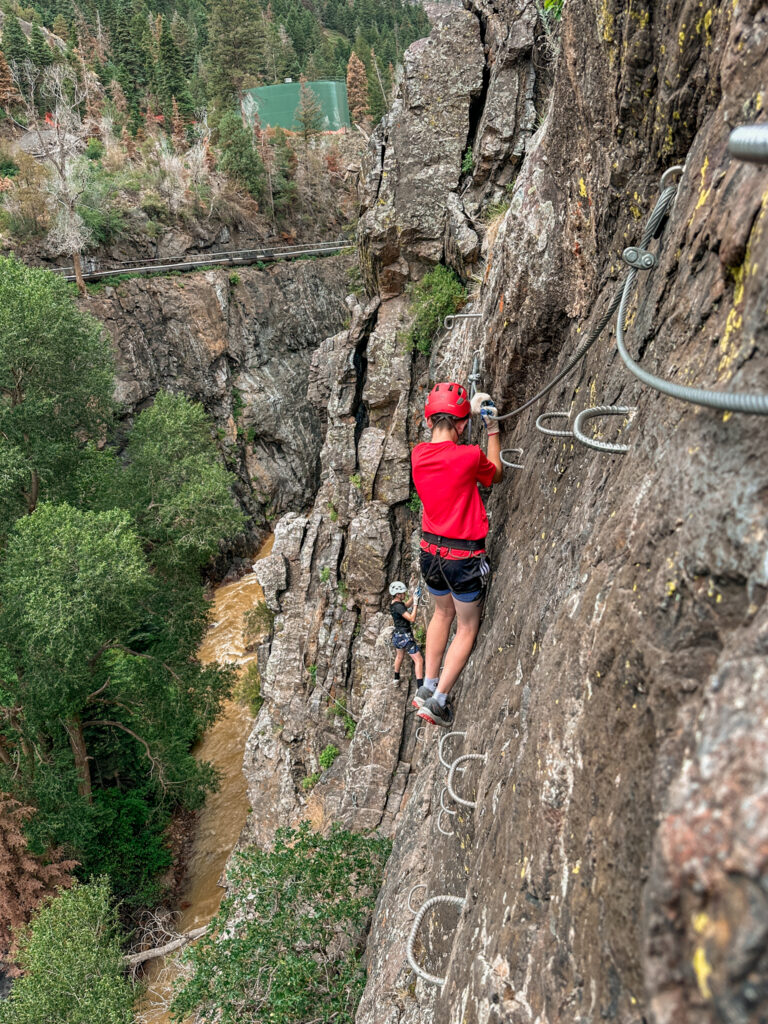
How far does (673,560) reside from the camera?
1678 millimetres

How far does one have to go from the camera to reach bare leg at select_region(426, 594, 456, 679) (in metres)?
4.73

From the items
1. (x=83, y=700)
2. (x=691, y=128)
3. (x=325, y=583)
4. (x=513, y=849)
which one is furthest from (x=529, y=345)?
(x=83, y=700)

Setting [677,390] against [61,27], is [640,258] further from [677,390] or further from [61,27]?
[61,27]

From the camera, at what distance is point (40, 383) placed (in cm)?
1329

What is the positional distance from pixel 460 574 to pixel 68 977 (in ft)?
30.7

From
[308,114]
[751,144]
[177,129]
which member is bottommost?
[751,144]

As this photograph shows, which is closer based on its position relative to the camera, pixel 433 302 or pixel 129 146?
pixel 433 302

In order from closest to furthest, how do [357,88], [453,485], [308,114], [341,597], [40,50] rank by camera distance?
[453,485], [341,597], [308,114], [40,50], [357,88]

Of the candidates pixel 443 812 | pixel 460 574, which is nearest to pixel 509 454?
pixel 460 574

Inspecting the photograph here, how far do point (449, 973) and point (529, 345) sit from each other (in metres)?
3.78

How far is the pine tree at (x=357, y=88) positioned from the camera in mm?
46219

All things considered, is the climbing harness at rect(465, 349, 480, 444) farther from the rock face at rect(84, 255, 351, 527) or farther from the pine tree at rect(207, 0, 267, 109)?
the pine tree at rect(207, 0, 267, 109)

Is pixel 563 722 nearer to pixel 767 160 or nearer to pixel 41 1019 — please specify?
pixel 767 160

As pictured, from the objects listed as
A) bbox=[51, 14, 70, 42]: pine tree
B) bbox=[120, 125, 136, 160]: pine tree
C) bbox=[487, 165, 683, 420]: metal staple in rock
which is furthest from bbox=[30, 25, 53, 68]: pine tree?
bbox=[487, 165, 683, 420]: metal staple in rock
